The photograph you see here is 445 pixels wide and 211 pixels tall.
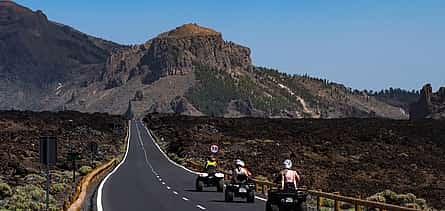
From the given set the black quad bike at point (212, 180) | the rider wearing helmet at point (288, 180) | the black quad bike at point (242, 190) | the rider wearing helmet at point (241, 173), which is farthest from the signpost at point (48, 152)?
the black quad bike at point (212, 180)

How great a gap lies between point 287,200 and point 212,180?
52.7 feet

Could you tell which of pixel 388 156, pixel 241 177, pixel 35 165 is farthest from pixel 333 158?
pixel 241 177

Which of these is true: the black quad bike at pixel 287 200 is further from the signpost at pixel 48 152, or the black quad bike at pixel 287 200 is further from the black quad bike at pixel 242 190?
the black quad bike at pixel 242 190

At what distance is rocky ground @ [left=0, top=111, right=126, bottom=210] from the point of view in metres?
31.0

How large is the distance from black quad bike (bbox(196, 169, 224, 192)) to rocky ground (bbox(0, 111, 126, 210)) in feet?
19.8

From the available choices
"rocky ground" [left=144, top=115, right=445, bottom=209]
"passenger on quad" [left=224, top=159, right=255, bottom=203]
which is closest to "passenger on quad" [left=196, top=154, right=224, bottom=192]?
"passenger on quad" [left=224, top=159, right=255, bottom=203]

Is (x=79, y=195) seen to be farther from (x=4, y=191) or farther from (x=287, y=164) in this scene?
(x=287, y=164)

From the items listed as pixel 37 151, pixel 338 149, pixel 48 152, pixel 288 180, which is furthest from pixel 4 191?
pixel 338 149

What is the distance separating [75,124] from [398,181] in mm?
78109

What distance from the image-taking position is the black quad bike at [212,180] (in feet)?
120

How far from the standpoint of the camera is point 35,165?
216ft

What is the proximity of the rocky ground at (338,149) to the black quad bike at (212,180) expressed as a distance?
9.18 meters

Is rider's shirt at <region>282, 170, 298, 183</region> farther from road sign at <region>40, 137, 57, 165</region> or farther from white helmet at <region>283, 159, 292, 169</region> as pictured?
road sign at <region>40, 137, 57, 165</region>

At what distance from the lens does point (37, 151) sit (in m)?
80.8
